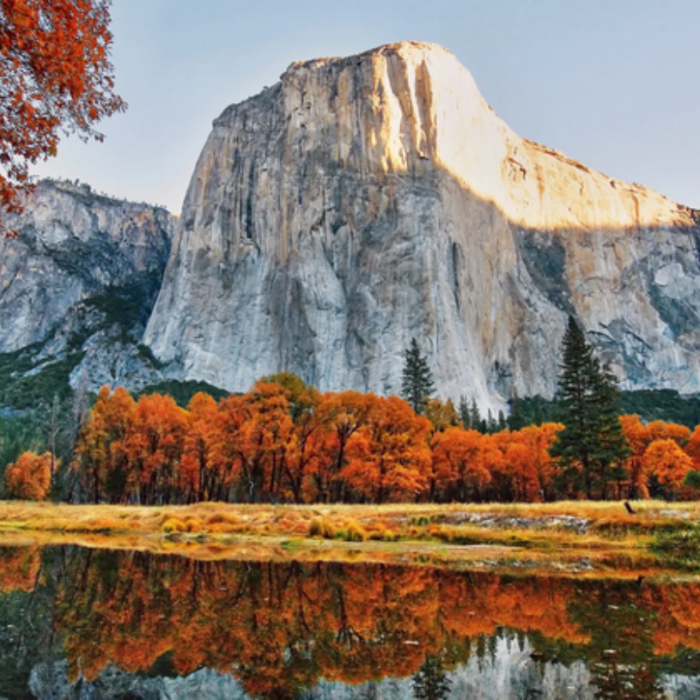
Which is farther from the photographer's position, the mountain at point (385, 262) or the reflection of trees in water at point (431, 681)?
the mountain at point (385, 262)

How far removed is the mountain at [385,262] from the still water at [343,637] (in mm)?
89435

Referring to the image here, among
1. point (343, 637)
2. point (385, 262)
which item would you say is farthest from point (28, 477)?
point (343, 637)

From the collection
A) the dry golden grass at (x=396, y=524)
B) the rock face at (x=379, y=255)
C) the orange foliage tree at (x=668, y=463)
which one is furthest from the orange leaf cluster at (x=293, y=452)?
the rock face at (x=379, y=255)

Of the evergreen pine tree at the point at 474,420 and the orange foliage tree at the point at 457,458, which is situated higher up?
the evergreen pine tree at the point at 474,420

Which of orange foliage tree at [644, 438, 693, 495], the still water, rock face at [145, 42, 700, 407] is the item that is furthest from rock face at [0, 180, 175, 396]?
the still water

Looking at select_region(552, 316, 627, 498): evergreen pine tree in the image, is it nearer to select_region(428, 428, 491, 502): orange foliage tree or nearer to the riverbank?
select_region(428, 428, 491, 502): orange foliage tree

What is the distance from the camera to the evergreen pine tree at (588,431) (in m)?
44.6

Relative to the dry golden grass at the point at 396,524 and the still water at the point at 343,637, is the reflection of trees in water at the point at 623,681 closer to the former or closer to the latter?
the still water at the point at 343,637

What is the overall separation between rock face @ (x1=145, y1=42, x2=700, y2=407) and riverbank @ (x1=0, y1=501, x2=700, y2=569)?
73305 millimetres

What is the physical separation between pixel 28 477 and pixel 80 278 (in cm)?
11067

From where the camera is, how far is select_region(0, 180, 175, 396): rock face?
151 meters

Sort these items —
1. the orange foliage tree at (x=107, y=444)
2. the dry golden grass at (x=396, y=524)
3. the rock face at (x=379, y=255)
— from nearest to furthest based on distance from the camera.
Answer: the dry golden grass at (x=396, y=524) < the orange foliage tree at (x=107, y=444) < the rock face at (x=379, y=255)

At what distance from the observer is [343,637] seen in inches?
426

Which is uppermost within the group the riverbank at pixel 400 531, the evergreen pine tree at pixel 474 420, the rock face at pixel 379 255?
the rock face at pixel 379 255
